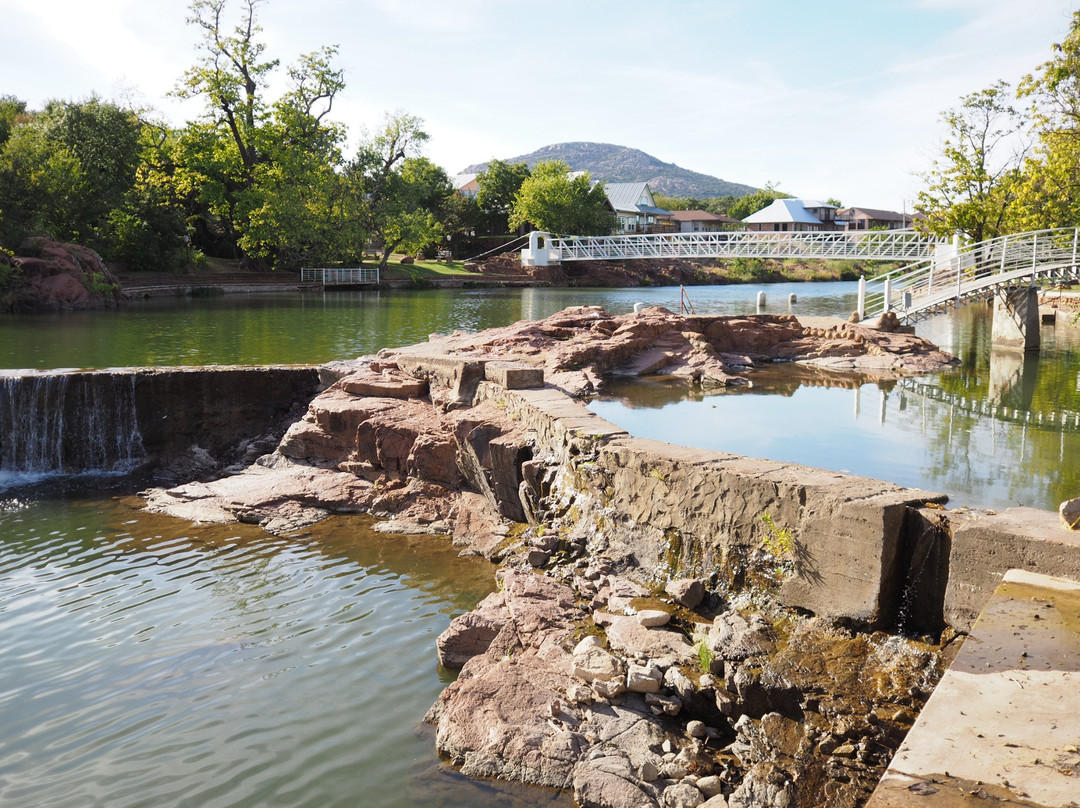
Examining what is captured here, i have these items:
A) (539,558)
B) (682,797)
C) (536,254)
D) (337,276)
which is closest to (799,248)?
(536,254)

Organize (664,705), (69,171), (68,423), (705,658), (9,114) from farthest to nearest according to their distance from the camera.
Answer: (9,114) < (69,171) < (68,423) < (705,658) < (664,705)

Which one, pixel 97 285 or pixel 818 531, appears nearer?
pixel 818 531

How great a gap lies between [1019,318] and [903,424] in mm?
12923

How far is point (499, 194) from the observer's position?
272ft

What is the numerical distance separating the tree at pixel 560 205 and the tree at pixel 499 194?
278cm

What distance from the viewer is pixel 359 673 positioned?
6691mm

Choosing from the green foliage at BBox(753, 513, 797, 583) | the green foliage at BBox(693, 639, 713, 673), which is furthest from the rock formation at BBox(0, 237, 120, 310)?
the green foliage at BBox(693, 639, 713, 673)

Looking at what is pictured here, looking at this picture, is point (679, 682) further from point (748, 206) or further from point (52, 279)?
point (748, 206)

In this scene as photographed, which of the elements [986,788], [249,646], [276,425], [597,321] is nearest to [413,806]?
[249,646]

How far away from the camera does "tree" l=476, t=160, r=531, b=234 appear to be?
82.8 meters

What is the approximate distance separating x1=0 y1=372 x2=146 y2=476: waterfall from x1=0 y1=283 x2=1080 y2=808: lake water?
1.18 metres

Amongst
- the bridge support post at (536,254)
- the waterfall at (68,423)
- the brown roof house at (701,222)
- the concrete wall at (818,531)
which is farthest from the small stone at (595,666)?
the brown roof house at (701,222)

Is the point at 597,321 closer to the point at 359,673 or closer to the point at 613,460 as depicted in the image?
the point at 613,460

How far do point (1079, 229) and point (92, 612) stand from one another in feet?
75.6
